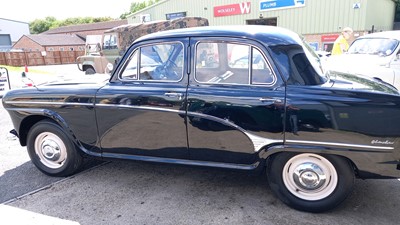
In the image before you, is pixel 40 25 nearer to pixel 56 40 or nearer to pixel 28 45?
pixel 56 40

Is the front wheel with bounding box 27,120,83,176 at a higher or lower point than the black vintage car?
lower

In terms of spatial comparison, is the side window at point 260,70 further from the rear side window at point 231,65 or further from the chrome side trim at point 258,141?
the chrome side trim at point 258,141

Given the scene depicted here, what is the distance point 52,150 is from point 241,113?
98.5 inches

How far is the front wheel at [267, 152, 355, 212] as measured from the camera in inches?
114

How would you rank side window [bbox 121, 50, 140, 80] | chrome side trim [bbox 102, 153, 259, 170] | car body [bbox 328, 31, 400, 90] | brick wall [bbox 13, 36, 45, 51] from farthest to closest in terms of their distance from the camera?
1. brick wall [bbox 13, 36, 45, 51]
2. car body [bbox 328, 31, 400, 90]
3. side window [bbox 121, 50, 140, 80]
4. chrome side trim [bbox 102, 153, 259, 170]

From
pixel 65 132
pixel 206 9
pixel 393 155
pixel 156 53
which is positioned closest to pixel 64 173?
pixel 65 132

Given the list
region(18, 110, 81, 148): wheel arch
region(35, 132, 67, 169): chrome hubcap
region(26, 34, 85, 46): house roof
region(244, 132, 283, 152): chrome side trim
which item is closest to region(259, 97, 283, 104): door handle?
region(244, 132, 283, 152): chrome side trim

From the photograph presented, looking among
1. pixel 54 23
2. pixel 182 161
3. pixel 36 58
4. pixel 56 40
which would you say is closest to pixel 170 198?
pixel 182 161

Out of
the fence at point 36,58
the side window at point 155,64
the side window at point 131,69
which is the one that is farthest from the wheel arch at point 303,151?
the fence at point 36,58

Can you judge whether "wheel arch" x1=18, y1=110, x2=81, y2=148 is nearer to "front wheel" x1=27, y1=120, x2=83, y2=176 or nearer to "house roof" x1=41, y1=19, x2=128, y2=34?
"front wheel" x1=27, y1=120, x2=83, y2=176

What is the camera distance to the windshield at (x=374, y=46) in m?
7.36

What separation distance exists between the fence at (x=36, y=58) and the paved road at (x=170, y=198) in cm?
3237

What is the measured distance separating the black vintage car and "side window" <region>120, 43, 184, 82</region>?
0.01 meters

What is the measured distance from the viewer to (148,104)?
10.8 ft
